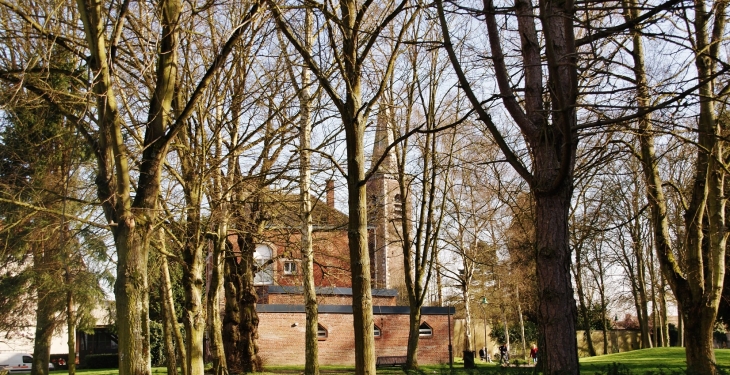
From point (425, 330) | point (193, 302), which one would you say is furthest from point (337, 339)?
point (193, 302)

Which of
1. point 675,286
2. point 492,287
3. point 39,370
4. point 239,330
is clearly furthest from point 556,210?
point 492,287

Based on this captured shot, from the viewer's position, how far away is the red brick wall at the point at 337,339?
31.1 metres

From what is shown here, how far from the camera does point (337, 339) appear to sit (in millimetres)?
32594

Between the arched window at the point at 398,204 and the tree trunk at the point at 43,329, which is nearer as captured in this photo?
the arched window at the point at 398,204

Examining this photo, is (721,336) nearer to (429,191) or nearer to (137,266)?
(429,191)

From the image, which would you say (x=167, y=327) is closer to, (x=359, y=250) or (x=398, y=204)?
(x=398, y=204)

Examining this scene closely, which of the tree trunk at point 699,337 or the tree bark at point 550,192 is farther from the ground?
the tree bark at point 550,192

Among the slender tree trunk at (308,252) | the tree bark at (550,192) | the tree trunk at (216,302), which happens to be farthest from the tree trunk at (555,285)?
the slender tree trunk at (308,252)

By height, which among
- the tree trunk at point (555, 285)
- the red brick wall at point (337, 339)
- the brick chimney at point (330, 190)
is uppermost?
the brick chimney at point (330, 190)

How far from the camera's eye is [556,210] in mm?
6109

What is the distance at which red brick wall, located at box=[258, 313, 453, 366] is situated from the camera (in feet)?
102

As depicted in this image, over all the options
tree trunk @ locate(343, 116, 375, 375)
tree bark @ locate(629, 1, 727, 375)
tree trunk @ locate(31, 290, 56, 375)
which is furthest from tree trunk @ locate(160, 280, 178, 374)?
tree bark @ locate(629, 1, 727, 375)

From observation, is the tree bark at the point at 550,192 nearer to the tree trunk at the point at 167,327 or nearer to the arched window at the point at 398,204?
the tree trunk at the point at 167,327

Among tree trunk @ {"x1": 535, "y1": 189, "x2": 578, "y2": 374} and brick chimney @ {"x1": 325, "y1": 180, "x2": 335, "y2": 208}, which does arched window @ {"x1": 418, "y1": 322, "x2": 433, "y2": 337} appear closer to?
brick chimney @ {"x1": 325, "y1": 180, "x2": 335, "y2": 208}
